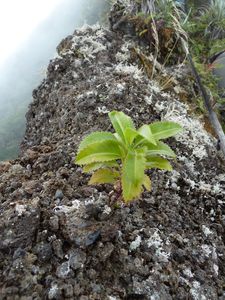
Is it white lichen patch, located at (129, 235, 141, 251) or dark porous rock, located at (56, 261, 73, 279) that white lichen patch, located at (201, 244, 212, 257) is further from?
dark porous rock, located at (56, 261, 73, 279)

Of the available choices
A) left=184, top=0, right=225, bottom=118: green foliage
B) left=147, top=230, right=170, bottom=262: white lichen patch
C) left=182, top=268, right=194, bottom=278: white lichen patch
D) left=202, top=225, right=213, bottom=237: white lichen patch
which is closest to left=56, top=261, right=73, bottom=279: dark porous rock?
left=147, top=230, right=170, bottom=262: white lichen patch

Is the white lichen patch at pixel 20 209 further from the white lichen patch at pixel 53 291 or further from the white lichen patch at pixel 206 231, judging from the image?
the white lichen patch at pixel 206 231

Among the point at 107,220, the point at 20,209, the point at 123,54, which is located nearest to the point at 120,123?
the point at 107,220

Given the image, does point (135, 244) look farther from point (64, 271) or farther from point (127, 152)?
point (127, 152)

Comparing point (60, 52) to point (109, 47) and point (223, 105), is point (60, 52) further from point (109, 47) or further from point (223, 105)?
point (223, 105)

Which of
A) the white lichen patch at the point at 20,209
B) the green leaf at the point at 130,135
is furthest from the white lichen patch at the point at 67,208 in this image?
the green leaf at the point at 130,135
